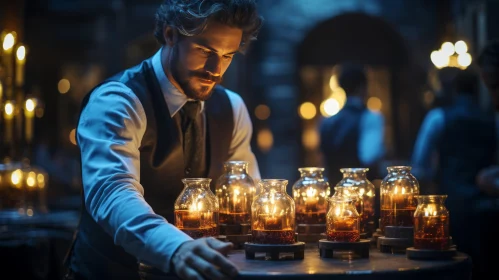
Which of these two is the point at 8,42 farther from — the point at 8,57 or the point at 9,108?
the point at 9,108

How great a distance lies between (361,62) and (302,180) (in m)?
9.76

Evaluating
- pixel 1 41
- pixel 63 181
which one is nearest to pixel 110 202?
pixel 1 41

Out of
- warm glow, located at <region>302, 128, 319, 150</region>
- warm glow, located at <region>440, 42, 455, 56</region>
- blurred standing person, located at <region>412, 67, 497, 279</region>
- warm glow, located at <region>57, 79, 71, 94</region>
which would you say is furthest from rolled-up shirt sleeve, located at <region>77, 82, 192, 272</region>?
warm glow, located at <region>57, 79, 71, 94</region>

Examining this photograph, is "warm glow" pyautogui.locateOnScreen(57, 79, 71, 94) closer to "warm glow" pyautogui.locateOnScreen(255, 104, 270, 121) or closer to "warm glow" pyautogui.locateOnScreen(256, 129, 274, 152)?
"warm glow" pyautogui.locateOnScreen(255, 104, 270, 121)

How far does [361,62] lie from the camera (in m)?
13.0

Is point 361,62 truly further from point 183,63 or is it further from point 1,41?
point 183,63

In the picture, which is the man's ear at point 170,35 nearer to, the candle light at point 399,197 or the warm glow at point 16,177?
the candle light at point 399,197

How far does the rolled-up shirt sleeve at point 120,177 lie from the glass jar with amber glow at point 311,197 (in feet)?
2.35

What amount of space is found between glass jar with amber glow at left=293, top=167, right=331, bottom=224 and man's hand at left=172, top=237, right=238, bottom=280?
104cm

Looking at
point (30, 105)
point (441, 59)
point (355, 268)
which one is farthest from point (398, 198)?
point (441, 59)

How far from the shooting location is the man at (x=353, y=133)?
6879 mm

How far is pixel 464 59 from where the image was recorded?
409 inches

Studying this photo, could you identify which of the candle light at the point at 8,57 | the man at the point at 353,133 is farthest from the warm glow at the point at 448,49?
the candle light at the point at 8,57

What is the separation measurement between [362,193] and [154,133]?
0.90 meters
